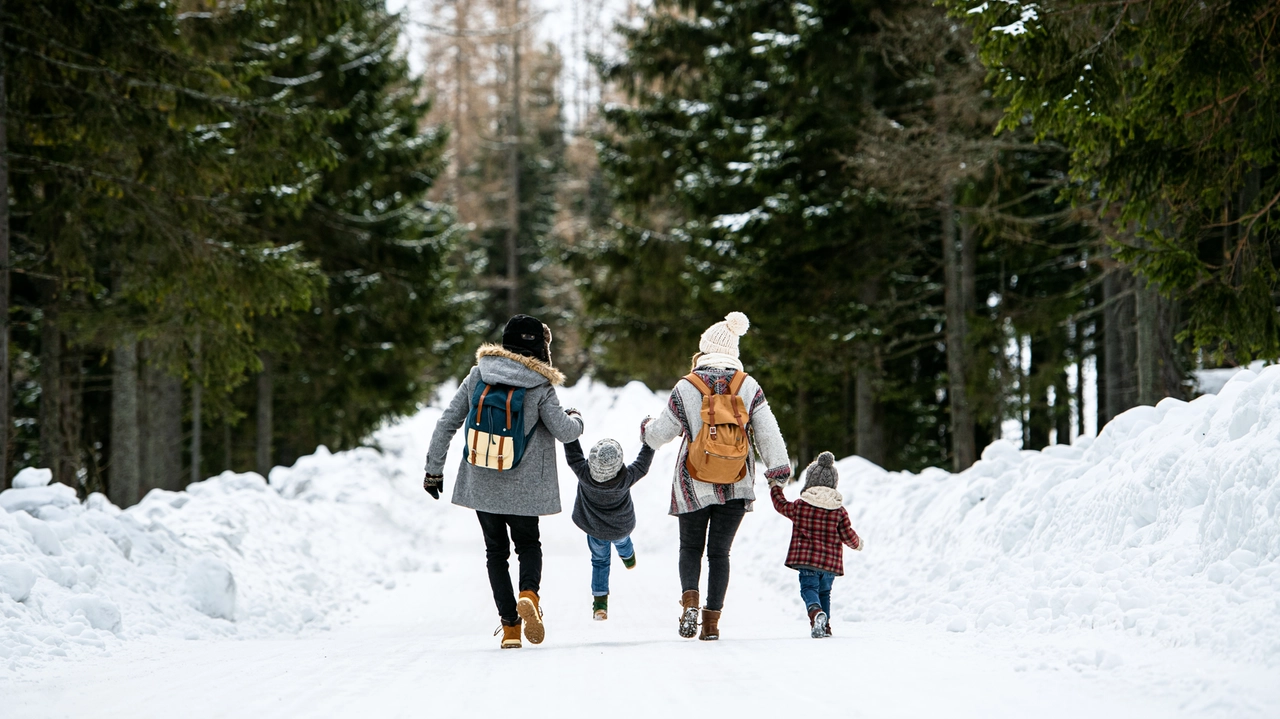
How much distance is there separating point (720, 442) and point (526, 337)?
4.40ft

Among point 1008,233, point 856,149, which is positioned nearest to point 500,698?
point 1008,233

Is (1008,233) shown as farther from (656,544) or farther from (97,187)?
(97,187)

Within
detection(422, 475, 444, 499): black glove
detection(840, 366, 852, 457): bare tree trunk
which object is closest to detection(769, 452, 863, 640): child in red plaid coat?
detection(422, 475, 444, 499): black glove

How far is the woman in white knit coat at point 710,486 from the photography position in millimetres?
6105

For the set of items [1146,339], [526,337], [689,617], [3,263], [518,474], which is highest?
[3,263]

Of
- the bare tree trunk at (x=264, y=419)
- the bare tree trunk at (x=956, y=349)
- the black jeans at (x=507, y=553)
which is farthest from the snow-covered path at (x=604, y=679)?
the bare tree trunk at (x=264, y=419)

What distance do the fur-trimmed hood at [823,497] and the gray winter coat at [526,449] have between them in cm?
172

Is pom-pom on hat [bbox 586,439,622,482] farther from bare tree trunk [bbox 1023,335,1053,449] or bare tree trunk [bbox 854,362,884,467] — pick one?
bare tree trunk [bbox 1023,335,1053,449]

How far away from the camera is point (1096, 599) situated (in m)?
5.36

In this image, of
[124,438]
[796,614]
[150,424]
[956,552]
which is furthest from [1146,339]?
[150,424]

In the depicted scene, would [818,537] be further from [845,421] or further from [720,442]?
[845,421]

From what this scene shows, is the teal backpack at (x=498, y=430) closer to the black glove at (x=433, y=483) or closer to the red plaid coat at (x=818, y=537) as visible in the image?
the black glove at (x=433, y=483)

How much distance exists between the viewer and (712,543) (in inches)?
244

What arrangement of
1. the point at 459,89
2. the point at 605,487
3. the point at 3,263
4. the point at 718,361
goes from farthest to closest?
the point at 459,89
the point at 3,263
the point at 605,487
the point at 718,361
